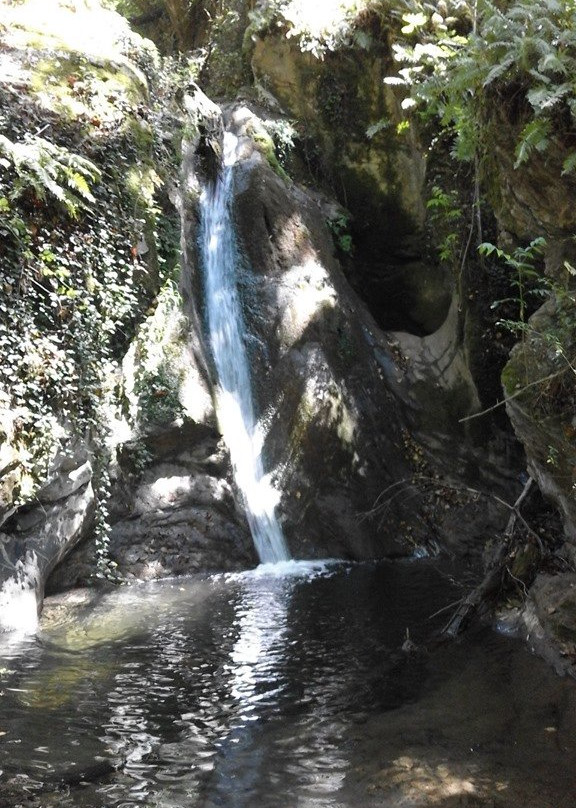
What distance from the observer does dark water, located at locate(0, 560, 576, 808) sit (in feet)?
12.8

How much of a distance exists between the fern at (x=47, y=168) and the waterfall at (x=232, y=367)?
13.2 ft

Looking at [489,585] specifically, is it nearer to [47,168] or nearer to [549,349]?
[549,349]

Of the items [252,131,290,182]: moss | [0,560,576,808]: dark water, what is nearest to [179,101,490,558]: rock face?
[252,131,290,182]: moss

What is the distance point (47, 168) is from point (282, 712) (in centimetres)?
554

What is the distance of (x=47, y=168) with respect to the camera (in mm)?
6859

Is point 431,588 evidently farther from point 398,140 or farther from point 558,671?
point 398,140

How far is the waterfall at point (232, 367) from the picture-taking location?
1030cm

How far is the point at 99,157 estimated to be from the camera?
26.8ft

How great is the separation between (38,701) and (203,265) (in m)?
8.15

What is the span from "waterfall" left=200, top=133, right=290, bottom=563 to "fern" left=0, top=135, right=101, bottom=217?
4033 mm

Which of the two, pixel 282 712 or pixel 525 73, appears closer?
pixel 282 712

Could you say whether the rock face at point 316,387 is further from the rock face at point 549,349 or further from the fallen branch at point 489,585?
the rock face at point 549,349

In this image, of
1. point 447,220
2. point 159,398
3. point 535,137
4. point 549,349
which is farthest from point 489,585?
point 447,220

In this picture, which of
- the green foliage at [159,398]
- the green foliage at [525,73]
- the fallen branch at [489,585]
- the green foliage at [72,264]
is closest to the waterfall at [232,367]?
the green foliage at [159,398]
